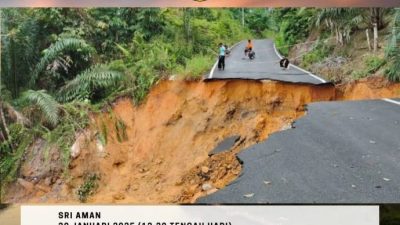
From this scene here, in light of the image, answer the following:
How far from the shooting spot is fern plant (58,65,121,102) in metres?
3.35

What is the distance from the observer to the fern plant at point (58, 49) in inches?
131

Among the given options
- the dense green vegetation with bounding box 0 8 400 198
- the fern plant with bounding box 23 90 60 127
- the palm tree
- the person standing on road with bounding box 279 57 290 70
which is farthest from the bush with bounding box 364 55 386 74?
the fern plant with bounding box 23 90 60 127

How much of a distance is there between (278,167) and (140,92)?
987mm

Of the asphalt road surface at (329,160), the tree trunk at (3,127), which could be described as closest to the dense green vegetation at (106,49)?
the tree trunk at (3,127)

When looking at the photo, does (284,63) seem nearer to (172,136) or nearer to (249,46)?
(249,46)

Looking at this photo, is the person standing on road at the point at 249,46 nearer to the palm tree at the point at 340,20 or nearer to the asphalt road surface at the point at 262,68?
the asphalt road surface at the point at 262,68

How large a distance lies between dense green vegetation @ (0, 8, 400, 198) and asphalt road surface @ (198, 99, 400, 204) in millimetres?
306

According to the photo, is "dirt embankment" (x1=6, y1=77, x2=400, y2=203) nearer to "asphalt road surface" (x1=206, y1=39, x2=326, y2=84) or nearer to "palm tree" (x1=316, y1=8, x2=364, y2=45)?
"asphalt road surface" (x1=206, y1=39, x2=326, y2=84)

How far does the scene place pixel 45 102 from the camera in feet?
10.9

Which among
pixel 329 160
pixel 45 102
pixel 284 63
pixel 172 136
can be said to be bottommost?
pixel 329 160

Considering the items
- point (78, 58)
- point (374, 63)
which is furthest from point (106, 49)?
point (374, 63)

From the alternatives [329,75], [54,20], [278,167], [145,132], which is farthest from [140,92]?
[329,75]

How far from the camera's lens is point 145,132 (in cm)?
334

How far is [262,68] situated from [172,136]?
723mm
